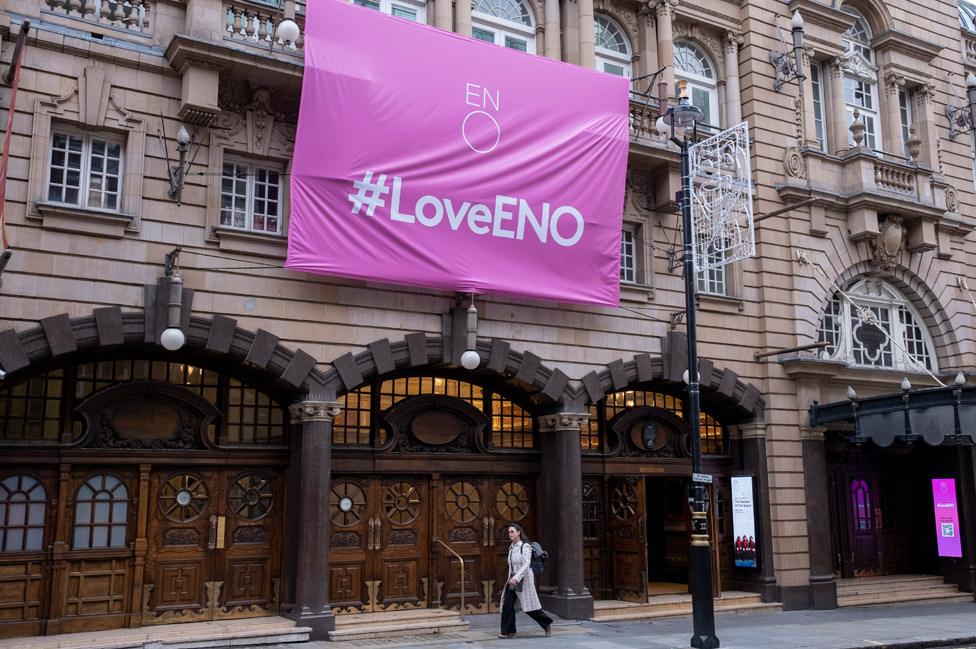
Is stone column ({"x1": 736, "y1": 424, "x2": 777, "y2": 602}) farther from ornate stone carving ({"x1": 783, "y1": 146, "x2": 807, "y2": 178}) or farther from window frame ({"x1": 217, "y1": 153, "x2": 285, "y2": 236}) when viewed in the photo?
window frame ({"x1": 217, "y1": 153, "x2": 285, "y2": 236})

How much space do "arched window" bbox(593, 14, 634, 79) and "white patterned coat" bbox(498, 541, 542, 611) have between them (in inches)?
463

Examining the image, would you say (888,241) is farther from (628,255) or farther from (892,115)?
(628,255)

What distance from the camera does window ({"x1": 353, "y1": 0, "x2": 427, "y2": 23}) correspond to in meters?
19.2

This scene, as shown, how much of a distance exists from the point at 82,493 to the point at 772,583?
14.5 metres

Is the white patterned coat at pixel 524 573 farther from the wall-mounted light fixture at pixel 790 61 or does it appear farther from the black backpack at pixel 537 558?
the wall-mounted light fixture at pixel 790 61

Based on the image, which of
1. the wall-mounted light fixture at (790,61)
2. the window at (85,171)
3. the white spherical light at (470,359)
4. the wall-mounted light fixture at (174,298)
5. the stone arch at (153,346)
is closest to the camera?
the stone arch at (153,346)

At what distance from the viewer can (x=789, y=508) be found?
70.5 ft

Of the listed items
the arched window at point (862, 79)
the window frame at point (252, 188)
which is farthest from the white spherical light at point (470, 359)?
the arched window at point (862, 79)

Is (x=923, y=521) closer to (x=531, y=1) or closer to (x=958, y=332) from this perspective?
(x=958, y=332)

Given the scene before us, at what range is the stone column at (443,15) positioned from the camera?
19016 millimetres

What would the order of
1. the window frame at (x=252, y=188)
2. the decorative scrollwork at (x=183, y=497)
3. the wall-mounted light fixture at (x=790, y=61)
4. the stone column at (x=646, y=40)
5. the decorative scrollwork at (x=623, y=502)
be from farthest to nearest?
the wall-mounted light fixture at (x=790, y=61)
the stone column at (x=646, y=40)
the decorative scrollwork at (x=623, y=502)
the window frame at (x=252, y=188)
the decorative scrollwork at (x=183, y=497)

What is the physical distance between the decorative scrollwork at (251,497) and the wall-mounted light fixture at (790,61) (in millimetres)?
15653

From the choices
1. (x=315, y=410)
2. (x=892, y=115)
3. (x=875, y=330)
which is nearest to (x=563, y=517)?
(x=315, y=410)

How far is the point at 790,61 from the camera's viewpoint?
2322 cm
